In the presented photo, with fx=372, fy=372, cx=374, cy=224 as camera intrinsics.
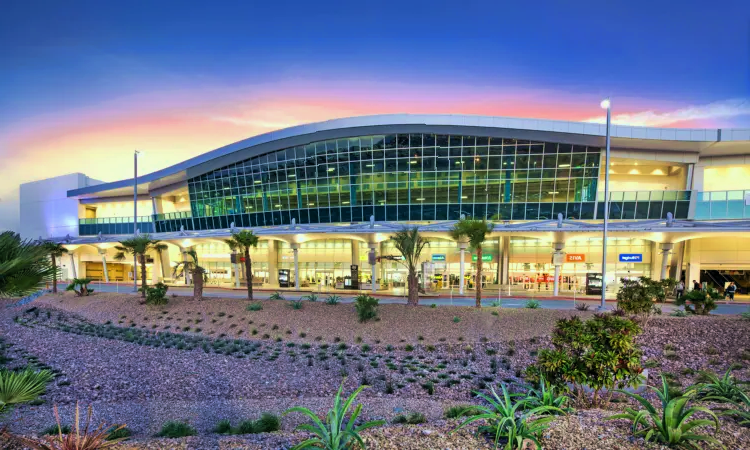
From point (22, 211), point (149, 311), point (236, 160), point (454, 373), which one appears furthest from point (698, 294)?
point (22, 211)

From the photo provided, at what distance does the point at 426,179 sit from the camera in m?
36.5

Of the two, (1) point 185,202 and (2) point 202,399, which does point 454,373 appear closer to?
(2) point 202,399

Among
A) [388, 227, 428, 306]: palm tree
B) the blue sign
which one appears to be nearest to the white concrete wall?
[388, 227, 428, 306]: palm tree

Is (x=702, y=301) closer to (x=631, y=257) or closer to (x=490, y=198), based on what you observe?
(x=631, y=257)

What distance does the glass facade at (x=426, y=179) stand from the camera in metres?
34.4

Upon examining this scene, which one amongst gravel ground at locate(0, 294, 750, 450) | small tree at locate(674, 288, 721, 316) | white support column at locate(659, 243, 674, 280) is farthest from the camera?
white support column at locate(659, 243, 674, 280)

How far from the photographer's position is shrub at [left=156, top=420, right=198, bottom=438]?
27.6ft

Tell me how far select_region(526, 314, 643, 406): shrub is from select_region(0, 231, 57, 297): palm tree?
9411 mm

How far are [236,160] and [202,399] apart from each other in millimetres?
35546

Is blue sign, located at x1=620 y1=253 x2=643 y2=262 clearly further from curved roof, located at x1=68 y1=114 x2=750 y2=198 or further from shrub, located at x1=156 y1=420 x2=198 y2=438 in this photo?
shrub, located at x1=156 y1=420 x2=198 y2=438

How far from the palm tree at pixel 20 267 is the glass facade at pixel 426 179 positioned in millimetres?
32873

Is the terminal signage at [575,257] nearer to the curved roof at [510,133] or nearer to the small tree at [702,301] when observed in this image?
the curved roof at [510,133]

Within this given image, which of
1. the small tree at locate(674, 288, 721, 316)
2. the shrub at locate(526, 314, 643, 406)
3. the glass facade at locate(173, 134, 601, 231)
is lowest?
the small tree at locate(674, 288, 721, 316)

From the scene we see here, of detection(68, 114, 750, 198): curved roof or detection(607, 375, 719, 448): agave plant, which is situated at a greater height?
detection(68, 114, 750, 198): curved roof
